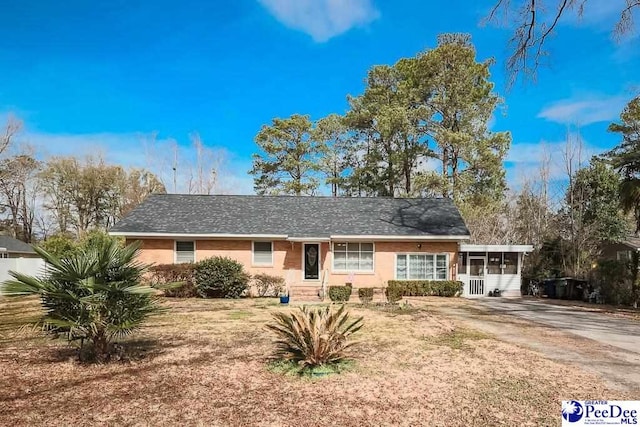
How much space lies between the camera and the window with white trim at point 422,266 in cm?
2097

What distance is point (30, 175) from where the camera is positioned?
41.8 metres

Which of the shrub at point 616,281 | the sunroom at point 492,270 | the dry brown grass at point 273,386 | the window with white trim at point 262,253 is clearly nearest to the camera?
the dry brown grass at point 273,386

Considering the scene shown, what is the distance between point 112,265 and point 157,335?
3.03 m

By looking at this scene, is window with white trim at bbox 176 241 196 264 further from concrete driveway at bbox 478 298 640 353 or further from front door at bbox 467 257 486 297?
front door at bbox 467 257 486 297

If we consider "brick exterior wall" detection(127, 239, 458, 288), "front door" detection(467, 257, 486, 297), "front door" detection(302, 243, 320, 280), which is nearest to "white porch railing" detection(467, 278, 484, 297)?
"front door" detection(467, 257, 486, 297)

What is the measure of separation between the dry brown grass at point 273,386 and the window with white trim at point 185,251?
11148 mm

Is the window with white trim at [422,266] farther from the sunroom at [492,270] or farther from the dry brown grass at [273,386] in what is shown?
the dry brown grass at [273,386]

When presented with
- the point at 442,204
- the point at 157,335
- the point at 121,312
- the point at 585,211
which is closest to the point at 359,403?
the point at 121,312

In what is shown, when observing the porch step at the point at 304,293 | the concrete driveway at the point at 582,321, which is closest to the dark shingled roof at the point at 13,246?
the porch step at the point at 304,293

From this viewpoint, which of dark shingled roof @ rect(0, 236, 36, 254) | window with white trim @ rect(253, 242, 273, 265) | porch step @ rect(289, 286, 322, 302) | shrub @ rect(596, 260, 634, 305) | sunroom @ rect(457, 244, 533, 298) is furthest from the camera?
dark shingled roof @ rect(0, 236, 36, 254)

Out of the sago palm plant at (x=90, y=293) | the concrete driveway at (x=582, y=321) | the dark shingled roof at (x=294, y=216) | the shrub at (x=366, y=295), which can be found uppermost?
the dark shingled roof at (x=294, y=216)

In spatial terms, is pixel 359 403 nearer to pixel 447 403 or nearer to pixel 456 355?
pixel 447 403

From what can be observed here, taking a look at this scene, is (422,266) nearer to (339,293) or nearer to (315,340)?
(339,293)

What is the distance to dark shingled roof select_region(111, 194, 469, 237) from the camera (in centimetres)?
2094
